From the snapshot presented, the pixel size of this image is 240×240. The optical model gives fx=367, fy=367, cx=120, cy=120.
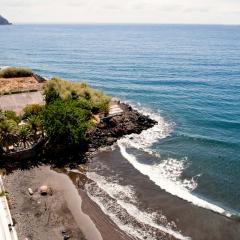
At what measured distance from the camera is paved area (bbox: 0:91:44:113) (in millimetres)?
74000

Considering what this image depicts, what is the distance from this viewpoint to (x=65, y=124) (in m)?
58.5

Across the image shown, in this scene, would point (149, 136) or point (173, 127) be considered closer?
point (149, 136)

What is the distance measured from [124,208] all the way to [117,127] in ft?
78.7

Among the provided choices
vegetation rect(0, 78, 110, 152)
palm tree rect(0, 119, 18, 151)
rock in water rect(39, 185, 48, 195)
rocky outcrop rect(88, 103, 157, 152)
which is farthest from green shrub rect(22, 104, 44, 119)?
rock in water rect(39, 185, 48, 195)

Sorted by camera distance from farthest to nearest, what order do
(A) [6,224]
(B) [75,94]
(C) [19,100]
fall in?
(C) [19,100], (B) [75,94], (A) [6,224]

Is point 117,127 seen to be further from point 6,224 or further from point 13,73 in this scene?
point 13,73

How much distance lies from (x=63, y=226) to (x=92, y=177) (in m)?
12.6

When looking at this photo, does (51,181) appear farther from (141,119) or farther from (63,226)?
(141,119)

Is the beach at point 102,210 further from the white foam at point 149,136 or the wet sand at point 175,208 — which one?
the white foam at point 149,136

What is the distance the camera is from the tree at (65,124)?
5744cm

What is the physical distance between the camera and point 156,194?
49.8 metres

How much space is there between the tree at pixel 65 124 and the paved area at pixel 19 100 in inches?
603

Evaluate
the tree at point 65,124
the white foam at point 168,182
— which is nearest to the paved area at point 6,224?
the tree at point 65,124

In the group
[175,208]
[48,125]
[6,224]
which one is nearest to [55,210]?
[6,224]
